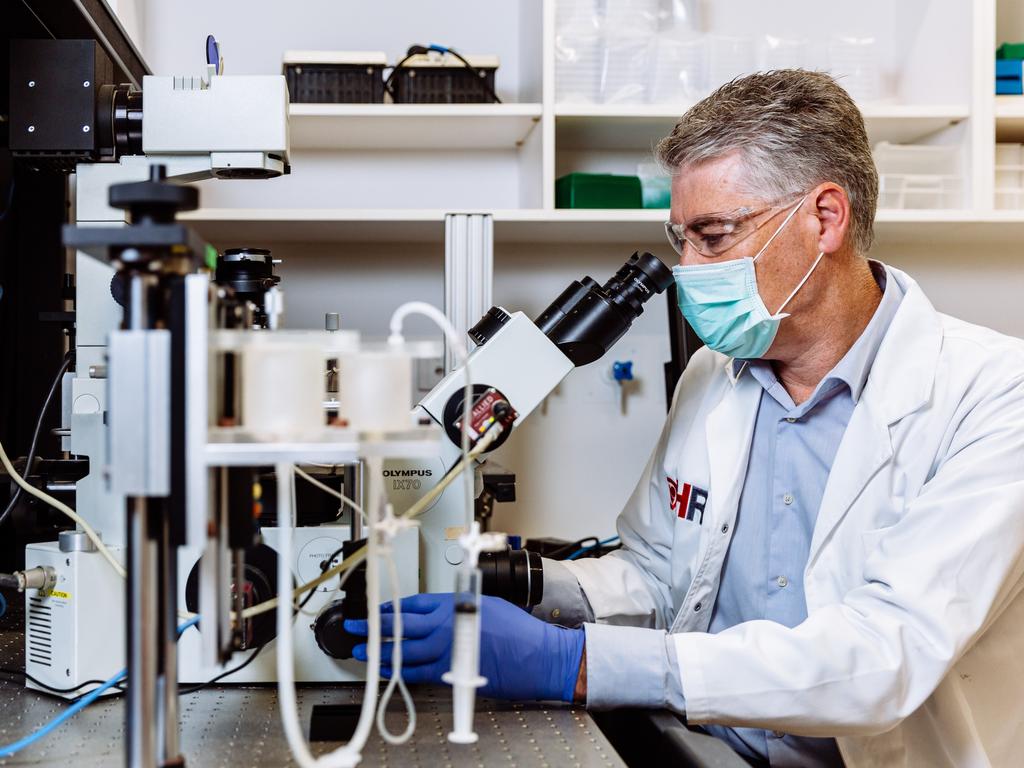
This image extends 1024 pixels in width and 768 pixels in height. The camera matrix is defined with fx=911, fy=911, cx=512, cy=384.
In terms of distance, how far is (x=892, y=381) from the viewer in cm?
125

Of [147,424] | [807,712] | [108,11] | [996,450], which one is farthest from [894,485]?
[108,11]

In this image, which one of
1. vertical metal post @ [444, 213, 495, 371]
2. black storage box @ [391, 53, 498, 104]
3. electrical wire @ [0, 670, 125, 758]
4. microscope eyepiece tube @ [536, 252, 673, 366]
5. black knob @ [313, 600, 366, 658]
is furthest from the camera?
black storage box @ [391, 53, 498, 104]

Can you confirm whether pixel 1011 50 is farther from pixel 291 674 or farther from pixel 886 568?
pixel 291 674

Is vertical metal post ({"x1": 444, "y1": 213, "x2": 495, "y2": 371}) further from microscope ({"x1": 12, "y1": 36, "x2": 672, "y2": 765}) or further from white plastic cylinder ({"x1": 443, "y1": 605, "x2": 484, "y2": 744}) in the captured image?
white plastic cylinder ({"x1": 443, "y1": 605, "x2": 484, "y2": 744})

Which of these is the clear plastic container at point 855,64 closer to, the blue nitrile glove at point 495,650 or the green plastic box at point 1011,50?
the green plastic box at point 1011,50

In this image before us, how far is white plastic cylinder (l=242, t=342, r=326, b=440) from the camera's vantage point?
61cm

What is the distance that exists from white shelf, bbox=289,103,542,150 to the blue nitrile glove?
119cm

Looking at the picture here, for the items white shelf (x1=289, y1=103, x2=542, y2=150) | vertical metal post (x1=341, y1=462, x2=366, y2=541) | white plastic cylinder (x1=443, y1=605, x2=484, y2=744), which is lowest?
white plastic cylinder (x1=443, y1=605, x2=484, y2=744)

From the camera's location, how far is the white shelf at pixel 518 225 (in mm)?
1872

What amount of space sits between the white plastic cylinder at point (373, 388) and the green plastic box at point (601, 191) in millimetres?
1355

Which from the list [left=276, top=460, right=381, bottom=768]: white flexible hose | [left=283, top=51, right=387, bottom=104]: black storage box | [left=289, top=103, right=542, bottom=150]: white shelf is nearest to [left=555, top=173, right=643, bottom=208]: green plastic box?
[left=289, top=103, right=542, bottom=150]: white shelf

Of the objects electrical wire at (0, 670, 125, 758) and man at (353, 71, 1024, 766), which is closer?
electrical wire at (0, 670, 125, 758)

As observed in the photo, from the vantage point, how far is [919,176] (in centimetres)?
199

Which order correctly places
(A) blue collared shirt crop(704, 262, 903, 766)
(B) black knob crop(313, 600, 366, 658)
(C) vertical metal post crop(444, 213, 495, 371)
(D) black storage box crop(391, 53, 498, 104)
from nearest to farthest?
(B) black knob crop(313, 600, 366, 658) → (A) blue collared shirt crop(704, 262, 903, 766) → (C) vertical metal post crop(444, 213, 495, 371) → (D) black storage box crop(391, 53, 498, 104)
